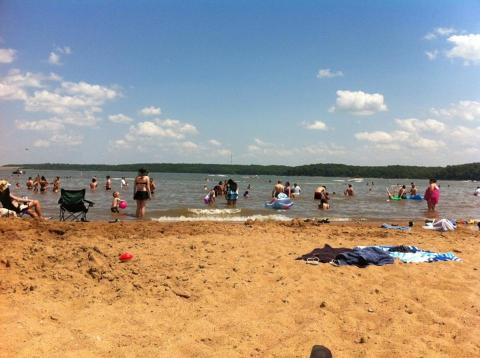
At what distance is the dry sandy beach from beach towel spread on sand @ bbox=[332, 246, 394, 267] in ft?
0.77

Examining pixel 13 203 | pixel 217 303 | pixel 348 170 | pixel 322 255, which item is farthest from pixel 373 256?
pixel 348 170

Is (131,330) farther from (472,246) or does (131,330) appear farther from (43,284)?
(472,246)

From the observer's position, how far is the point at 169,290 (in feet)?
16.2

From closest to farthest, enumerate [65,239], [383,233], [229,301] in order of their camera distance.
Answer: [229,301]
[65,239]
[383,233]

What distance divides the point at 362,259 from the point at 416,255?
1340mm

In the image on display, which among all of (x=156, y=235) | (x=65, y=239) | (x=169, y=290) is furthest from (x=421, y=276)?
(x=65, y=239)

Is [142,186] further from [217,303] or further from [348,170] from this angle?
[348,170]

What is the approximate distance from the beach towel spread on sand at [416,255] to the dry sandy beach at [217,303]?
0.78ft

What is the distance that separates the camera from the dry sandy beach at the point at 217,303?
3697mm

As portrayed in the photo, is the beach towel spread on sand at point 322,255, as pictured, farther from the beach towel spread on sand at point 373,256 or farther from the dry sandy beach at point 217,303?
the dry sandy beach at point 217,303

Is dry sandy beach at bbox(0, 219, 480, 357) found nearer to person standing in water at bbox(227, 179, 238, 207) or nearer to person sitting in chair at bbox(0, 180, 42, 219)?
person sitting in chair at bbox(0, 180, 42, 219)

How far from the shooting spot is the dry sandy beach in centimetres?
370

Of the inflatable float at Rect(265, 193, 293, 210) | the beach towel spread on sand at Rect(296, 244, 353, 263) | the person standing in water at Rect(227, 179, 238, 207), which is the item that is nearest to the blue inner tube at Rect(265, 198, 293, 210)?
the inflatable float at Rect(265, 193, 293, 210)

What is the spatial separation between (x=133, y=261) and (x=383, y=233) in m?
6.67
